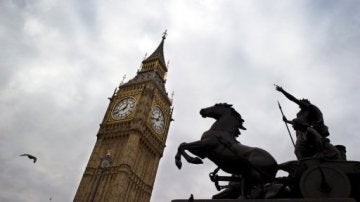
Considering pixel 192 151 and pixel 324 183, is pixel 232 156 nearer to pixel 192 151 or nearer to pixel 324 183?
pixel 192 151

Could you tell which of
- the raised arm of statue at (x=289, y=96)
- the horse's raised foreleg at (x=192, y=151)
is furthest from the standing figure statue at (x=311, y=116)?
the horse's raised foreleg at (x=192, y=151)

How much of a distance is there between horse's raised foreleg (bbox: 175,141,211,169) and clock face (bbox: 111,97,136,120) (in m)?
45.0

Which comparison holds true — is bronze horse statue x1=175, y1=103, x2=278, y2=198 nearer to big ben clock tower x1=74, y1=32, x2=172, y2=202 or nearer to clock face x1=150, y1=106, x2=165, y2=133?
big ben clock tower x1=74, y1=32, x2=172, y2=202

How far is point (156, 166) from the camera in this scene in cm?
5403

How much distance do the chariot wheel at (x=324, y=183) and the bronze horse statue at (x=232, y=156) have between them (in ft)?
2.04

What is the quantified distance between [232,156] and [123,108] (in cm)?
4735

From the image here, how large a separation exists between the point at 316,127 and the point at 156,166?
47.3 m

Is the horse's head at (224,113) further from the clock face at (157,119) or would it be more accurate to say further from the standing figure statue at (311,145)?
the clock face at (157,119)

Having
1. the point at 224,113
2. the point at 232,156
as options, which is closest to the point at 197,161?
the point at 232,156

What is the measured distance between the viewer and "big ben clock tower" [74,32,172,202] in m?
47.2

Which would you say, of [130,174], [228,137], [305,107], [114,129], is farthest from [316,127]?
[114,129]

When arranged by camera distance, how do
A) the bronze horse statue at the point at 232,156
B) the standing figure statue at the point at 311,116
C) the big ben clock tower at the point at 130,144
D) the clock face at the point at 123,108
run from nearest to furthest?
the bronze horse statue at the point at 232,156
the standing figure statue at the point at 311,116
the big ben clock tower at the point at 130,144
the clock face at the point at 123,108

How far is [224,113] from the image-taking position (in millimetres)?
8008

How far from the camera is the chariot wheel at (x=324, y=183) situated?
622cm
